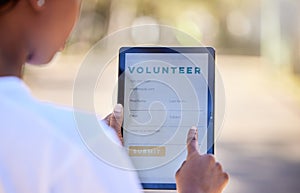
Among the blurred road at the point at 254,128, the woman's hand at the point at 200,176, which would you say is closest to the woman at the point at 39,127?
the woman's hand at the point at 200,176

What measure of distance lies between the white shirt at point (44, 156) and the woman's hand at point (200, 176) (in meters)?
0.28

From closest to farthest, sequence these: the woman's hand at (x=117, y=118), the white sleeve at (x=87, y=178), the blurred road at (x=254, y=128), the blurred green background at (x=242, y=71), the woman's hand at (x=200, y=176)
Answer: the white sleeve at (x=87, y=178)
the woman's hand at (x=200, y=176)
the woman's hand at (x=117, y=118)
the blurred green background at (x=242, y=71)
the blurred road at (x=254, y=128)

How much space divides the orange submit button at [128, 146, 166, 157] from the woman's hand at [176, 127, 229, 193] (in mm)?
286

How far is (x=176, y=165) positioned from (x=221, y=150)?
5417 millimetres

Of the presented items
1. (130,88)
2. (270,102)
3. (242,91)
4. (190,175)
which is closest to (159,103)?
(130,88)

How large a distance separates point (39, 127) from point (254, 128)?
25.9 ft

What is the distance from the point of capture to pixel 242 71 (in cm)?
1115

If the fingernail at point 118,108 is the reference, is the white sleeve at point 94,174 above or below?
below

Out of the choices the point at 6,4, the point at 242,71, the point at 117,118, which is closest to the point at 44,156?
the point at 6,4

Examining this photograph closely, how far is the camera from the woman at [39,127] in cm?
76

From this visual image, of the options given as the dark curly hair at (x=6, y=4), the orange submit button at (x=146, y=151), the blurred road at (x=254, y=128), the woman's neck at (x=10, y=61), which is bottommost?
the blurred road at (x=254, y=128)

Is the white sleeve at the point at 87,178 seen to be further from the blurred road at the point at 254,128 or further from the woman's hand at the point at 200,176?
the blurred road at the point at 254,128

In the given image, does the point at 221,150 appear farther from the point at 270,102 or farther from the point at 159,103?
the point at 159,103

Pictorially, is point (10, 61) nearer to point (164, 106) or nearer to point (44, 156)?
point (44, 156)
